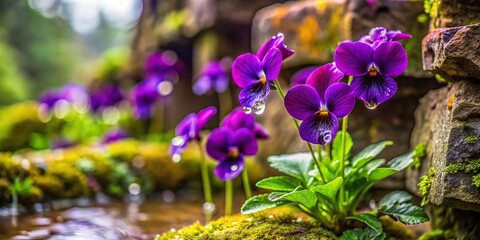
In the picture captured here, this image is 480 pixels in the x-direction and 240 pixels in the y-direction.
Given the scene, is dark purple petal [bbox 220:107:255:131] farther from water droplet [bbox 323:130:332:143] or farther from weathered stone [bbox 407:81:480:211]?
weathered stone [bbox 407:81:480:211]

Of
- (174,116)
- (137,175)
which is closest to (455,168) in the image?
(137,175)

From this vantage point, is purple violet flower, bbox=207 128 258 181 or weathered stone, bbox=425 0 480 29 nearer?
weathered stone, bbox=425 0 480 29

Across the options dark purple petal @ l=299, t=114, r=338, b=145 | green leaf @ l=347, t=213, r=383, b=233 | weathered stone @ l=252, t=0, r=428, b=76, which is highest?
Answer: weathered stone @ l=252, t=0, r=428, b=76

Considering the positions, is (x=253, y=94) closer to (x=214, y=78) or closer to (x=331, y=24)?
(x=331, y=24)

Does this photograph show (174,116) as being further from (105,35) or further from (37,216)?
(105,35)

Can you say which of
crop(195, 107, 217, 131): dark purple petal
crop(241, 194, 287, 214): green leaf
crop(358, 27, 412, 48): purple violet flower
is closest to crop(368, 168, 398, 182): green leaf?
crop(241, 194, 287, 214): green leaf
